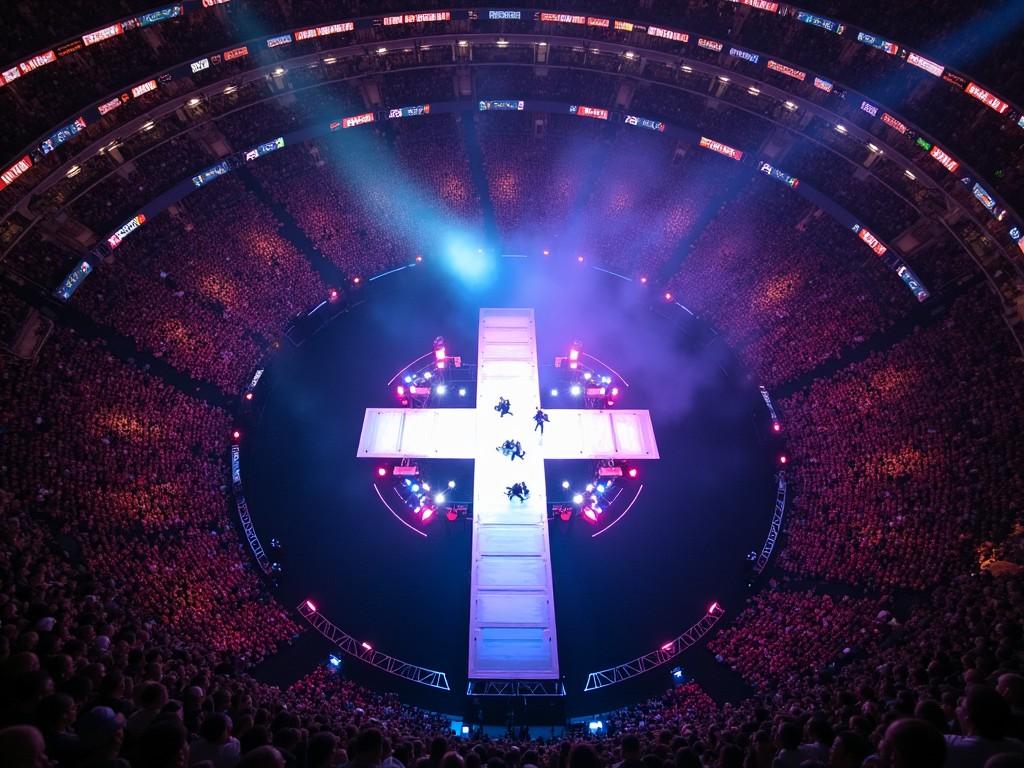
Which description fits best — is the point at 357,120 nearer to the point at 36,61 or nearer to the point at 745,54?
the point at 36,61

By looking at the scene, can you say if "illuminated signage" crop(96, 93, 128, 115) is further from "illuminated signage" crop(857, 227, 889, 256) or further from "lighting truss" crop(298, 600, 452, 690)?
"illuminated signage" crop(857, 227, 889, 256)

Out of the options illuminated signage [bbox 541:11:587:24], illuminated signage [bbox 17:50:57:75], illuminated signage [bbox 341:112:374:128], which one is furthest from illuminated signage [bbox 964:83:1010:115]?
illuminated signage [bbox 17:50:57:75]

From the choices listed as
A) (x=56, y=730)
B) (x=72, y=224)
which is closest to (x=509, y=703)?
(x=56, y=730)

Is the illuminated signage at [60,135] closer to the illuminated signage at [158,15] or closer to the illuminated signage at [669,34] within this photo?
the illuminated signage at [158,15]

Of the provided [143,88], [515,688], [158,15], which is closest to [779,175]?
[515,688]

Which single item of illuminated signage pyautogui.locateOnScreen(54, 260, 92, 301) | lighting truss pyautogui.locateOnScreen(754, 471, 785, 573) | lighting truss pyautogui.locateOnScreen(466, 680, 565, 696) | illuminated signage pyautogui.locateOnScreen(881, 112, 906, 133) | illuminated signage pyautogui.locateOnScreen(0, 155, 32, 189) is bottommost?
lighting truss pyautogui.locateOnScreen(466, 680, 565, 696)

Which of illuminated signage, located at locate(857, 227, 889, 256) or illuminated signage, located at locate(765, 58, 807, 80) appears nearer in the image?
illuminated signage, located at locate(857, 227, 889, 256)

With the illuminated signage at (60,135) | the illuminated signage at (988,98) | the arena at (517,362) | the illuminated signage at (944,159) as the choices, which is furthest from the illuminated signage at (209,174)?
the illuminated signage at (988,98)
